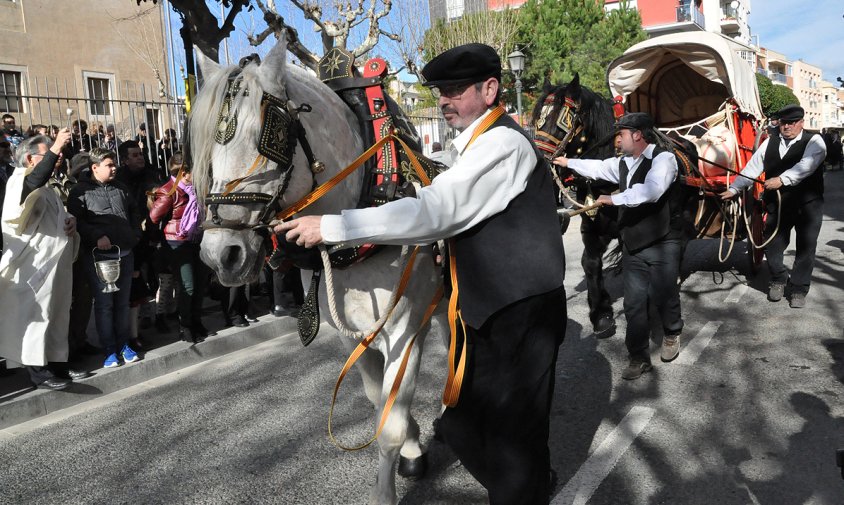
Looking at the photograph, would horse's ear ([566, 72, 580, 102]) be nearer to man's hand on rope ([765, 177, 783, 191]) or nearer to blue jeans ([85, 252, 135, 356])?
man's hand on rope ([765, 177, 783, 191])

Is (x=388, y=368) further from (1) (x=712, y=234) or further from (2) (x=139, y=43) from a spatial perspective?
(2) (x=139, y=43)

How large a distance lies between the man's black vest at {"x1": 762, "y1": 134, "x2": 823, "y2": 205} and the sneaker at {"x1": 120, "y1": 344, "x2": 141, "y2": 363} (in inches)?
250

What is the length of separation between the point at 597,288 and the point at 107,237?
4319mm

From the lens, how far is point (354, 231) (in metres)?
1.84

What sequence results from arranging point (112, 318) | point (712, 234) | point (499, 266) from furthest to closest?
point (712, 234) < point (112, 318) < point (499, 266)

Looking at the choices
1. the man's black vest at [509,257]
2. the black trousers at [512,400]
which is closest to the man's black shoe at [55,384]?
the black trousers at [512,400]

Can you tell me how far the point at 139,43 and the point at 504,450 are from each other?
22313mm

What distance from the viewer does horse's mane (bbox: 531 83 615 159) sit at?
18.4 ft

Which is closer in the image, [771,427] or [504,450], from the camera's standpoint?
[504,450]

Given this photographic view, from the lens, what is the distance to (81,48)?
781 inches

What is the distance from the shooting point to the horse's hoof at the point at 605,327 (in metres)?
5.73

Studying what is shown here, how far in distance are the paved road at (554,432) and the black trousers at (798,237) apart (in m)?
0.67

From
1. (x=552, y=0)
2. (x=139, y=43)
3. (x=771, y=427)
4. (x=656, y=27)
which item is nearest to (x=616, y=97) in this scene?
(x=771, y=427)

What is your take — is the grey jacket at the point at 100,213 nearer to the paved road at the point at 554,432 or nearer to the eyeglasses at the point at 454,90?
the paved road at the point at 554,432
